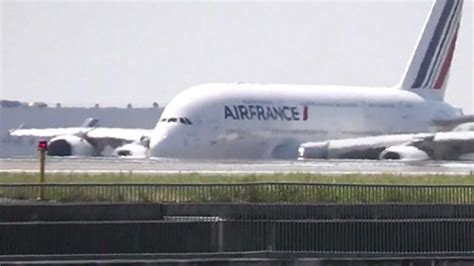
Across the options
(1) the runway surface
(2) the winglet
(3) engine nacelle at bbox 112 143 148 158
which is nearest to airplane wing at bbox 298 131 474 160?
(3) engine nacelle at bbox 112 143 148 158

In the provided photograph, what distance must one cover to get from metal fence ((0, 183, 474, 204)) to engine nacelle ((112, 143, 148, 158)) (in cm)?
5364

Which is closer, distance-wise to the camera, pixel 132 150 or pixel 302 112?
pixel 302 112

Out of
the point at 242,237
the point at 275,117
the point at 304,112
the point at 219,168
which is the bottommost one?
the point at 275,117

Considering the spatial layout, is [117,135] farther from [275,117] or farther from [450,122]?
A: [450,122]

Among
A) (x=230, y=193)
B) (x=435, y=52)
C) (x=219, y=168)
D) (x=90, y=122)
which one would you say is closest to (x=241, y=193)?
(x=230, y=193)

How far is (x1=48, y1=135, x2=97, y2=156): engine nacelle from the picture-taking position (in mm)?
93944

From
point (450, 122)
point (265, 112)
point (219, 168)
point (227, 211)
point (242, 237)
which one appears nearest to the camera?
point (242, 237)

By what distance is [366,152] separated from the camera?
286ft

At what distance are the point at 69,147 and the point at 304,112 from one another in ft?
47.0

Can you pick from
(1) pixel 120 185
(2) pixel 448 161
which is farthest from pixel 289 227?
(2) pixel 448 161

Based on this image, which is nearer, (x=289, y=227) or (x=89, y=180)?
(x=289, y=227)

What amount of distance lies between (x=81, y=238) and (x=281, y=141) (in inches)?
2346

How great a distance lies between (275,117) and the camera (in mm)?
90125

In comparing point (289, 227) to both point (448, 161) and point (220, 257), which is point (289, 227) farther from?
point (448, 161)
